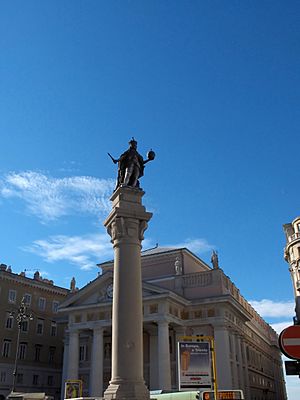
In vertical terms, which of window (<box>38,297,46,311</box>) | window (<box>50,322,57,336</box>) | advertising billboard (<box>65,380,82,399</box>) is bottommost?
advertising billboard (<box>65,380,82,399</box>)

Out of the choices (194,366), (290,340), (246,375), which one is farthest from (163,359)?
A: (290,340)

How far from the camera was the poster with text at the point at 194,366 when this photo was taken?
51.5 ft

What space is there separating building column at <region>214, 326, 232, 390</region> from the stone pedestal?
29.3 m

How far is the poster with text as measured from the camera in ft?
51.5

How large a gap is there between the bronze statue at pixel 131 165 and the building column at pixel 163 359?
27269 millimetres

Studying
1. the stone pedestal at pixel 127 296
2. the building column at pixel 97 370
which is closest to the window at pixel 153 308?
the building column at pixel 97 370

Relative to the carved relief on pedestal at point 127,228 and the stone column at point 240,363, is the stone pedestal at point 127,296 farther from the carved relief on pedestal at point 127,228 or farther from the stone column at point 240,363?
the stone column at point 240,363

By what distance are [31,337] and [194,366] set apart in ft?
158

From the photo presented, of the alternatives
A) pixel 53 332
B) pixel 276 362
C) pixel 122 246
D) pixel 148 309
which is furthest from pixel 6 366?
pixel 276 362

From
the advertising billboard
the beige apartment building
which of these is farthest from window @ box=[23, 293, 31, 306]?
Result: the advertising billboard

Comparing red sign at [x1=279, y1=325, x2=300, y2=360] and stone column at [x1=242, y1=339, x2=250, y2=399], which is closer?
red sign at [x1=279, y1=325, x2=300, y2=360]

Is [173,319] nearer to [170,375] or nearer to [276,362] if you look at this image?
[170,375]

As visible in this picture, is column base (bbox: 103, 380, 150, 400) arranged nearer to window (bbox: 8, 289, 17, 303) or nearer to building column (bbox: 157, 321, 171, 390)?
building column (bbox: 157, 321, 171, 390)

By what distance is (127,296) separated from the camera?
17688mm
